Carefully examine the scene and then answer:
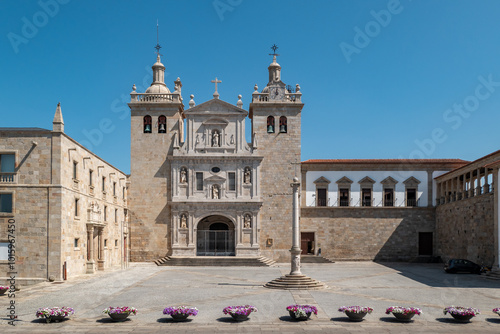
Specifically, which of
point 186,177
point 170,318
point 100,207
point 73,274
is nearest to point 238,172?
point 186,177

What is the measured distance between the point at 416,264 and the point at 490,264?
11.6 metres

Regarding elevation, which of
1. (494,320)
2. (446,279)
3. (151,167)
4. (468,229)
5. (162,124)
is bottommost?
(446,279)

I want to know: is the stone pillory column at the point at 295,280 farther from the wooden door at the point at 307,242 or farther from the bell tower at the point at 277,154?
the wooden door at the point at 307,242

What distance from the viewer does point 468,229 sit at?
41.4 meters

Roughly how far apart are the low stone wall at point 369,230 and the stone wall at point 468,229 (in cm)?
248

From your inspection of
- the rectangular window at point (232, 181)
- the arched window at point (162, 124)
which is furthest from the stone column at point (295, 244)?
the arched window at point (162, 124)

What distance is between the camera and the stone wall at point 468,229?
122 ft

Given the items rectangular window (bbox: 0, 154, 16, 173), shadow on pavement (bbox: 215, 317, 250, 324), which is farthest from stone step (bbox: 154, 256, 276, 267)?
shadow on pavement (bbox: 215, 317, 250, 324)

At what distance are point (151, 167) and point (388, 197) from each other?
956 inches

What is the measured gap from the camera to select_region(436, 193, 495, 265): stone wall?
3725 centimetres

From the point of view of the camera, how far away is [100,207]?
40.6 m

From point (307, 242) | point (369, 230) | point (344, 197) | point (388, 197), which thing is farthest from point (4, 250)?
point (388, 197)

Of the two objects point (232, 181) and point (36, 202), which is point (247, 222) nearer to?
point (232, 181)

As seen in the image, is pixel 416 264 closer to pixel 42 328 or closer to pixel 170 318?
pixel 170 318
